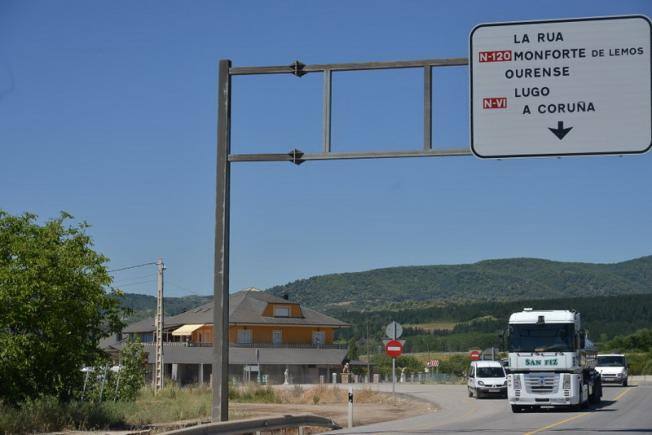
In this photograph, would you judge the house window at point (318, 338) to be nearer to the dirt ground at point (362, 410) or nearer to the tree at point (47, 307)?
the dirt ground at point (362, 410)

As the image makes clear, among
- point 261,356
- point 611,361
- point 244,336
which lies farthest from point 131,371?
point 244,336

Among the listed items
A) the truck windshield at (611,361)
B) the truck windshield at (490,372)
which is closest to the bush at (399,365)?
the truck windshield at (611,361)

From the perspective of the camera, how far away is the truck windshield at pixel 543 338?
32344mm

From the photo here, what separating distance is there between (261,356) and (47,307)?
199 feet

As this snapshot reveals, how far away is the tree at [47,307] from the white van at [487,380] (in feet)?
79.3

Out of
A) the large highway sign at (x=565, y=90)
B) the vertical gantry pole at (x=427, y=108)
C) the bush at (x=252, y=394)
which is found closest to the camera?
the large highway sign at (x=565, y=90)

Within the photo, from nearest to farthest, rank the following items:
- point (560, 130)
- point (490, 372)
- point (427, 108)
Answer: point (560, 130) → point (427, 108) → point (490, 372)

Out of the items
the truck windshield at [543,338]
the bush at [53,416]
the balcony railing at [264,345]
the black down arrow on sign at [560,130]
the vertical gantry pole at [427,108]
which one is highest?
the vertical gantry pole at [427,108]

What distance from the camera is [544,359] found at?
3234 cm

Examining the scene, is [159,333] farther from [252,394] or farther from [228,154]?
[228,154]

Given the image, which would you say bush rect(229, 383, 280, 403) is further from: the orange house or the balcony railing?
the balcony railing

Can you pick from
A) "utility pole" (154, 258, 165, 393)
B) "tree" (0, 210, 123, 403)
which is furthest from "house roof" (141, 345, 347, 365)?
"tree" (0, 210, 123, 403)

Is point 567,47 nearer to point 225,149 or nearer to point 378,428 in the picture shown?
point 225,149

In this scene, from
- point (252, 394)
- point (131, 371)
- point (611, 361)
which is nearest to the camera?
point (131, 371)
